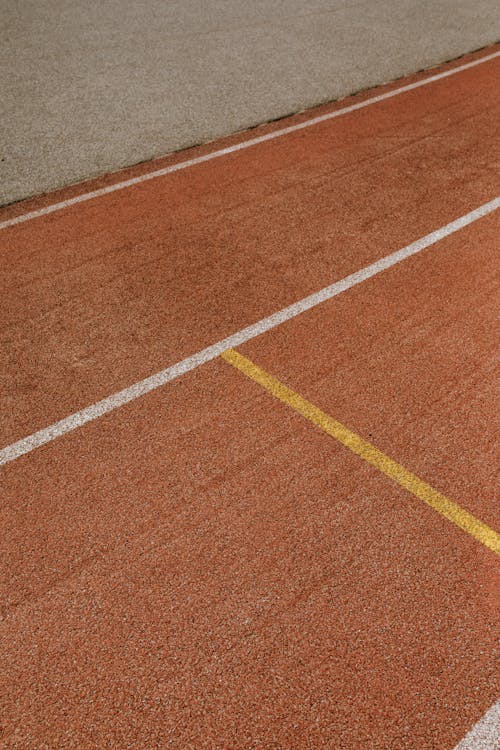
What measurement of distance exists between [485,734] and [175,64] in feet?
38.1

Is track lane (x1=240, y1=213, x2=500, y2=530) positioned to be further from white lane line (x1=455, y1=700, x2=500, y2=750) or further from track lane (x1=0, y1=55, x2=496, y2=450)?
white lane line (x1=455, y1=700, x2=500, y2=750)

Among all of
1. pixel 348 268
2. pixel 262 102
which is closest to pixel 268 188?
pixel 348 268

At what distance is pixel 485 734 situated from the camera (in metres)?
3.62

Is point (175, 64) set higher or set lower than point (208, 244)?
higher

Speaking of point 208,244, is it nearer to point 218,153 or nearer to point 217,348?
point 217,348

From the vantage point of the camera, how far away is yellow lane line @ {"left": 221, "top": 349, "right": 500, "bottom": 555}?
459cm

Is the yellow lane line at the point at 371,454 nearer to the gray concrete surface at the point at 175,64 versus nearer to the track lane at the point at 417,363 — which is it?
the track lane at the point at 417,363

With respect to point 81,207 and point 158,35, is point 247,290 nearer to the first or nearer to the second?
point 81,207

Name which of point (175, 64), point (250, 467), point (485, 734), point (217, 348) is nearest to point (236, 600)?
point (250, 467)

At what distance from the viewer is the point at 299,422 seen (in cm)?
532

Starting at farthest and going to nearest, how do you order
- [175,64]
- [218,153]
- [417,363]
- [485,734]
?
[175,64], [218,153], [417,363], [485,734]

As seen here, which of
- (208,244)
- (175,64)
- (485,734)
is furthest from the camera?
(175,64)

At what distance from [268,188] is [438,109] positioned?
397 centimetres

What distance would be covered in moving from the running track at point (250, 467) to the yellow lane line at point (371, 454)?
2 centimetres
